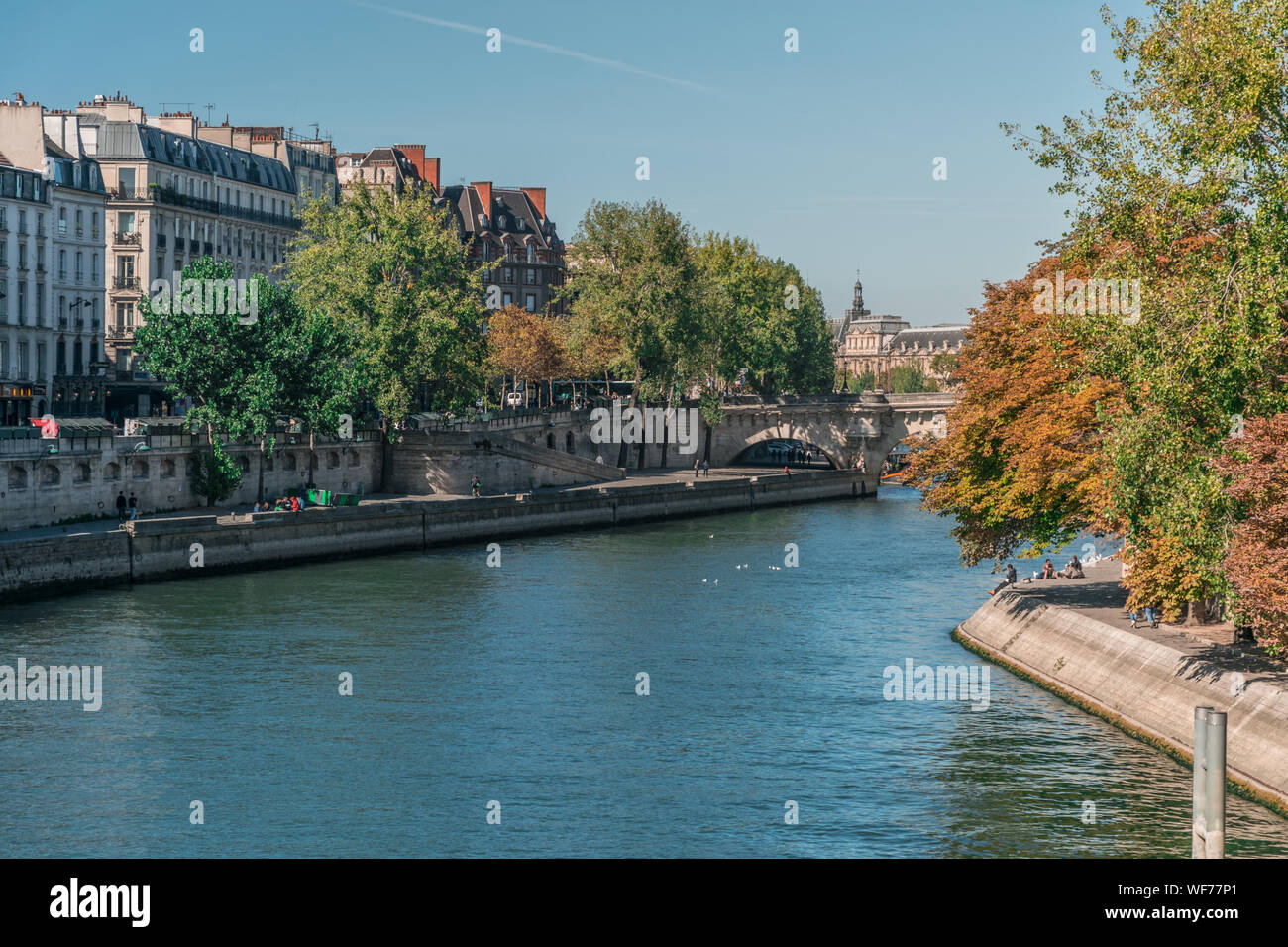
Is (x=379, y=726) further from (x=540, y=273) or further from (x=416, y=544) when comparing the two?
(x=540, y=273)

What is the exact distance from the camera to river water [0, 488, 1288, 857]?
28906 mm

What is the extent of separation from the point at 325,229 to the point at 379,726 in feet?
189

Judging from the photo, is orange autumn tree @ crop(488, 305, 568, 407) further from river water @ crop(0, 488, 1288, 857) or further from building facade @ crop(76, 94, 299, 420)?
river water @ crop(0, 488, 1288, 857)

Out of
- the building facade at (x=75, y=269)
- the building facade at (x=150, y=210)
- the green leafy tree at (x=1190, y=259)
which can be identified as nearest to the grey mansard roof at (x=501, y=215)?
the building facade at (x=150, y=210)

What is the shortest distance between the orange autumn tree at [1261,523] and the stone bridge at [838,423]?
81843 millimetres

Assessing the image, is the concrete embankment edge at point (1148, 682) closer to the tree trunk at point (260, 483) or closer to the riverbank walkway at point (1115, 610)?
the riverbank walkway at point (1115, 610)

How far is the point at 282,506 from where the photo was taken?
72.9 metres

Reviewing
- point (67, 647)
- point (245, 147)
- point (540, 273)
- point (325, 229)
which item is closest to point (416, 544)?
point (325, 229)

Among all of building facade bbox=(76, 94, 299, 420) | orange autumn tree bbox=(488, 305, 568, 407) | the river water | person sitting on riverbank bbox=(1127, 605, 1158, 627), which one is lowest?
the river water

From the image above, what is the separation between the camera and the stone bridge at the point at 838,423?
118562mm

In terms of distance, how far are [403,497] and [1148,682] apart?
5448cm

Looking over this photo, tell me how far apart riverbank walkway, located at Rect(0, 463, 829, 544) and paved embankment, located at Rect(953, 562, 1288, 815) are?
32.9 m

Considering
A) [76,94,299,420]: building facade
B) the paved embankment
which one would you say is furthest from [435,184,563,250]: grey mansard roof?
the paved embankment

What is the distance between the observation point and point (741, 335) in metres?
124
